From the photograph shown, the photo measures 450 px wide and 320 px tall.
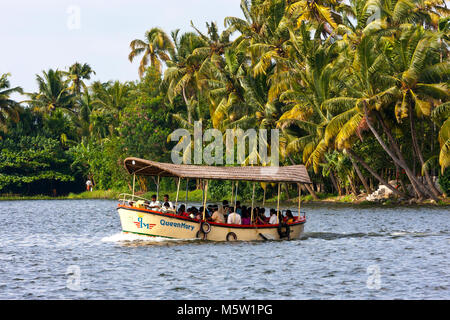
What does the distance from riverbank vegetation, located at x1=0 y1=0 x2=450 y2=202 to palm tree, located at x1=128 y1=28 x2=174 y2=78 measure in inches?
5.3

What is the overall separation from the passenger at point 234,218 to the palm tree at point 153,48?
47.9 metres

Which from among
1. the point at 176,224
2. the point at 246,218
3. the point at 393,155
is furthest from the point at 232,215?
the point at 393,155

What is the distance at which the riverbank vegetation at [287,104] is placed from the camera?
131 ft

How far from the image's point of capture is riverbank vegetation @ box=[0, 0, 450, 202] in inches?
→ 1576

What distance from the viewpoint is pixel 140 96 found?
70.4 metres

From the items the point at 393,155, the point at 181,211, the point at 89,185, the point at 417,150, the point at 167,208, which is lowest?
the point at 181,211

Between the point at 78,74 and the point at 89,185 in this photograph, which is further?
the point at 78,74

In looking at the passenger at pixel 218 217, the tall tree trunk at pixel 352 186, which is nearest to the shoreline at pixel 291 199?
the tall tree trunk at pixel 352 186

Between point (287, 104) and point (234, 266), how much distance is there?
33.3m

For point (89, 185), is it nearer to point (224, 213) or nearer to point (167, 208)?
point (224, 213)

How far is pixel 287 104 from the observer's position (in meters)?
52.3
